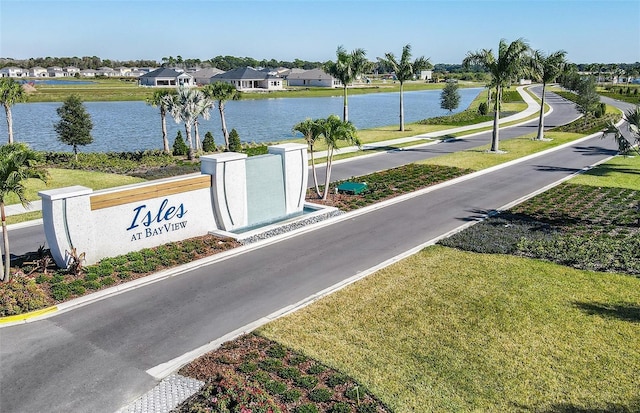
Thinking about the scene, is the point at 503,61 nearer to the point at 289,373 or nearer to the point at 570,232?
the point at 570,232

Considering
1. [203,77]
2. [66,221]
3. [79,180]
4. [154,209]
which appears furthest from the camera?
[203,77]


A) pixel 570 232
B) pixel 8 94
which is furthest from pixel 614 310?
pixel 8 94

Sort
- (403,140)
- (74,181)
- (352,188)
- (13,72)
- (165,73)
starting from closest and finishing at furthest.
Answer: (352,188) < (74,181) < (403,140) < (165,73) < (13,72)

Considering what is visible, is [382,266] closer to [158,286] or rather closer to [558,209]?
[158,286]

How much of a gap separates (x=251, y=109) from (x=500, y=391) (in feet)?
258

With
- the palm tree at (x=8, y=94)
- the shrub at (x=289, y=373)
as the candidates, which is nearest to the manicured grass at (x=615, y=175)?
the shrub at (x=289, y=373)

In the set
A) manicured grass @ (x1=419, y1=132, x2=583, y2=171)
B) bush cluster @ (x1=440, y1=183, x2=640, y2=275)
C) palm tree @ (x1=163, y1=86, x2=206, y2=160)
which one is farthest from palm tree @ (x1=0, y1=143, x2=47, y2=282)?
manicured grass @ (x1=419, y1=132, x2=583, y2=171)

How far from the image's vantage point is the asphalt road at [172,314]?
934cm

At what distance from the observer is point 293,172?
806 inches

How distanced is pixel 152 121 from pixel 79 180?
39318 millimetres

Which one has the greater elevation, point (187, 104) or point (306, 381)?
point (187, 104)

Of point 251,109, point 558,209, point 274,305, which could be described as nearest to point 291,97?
point 251,109

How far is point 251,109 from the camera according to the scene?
84.1m

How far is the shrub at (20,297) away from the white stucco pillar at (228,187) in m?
6.53
